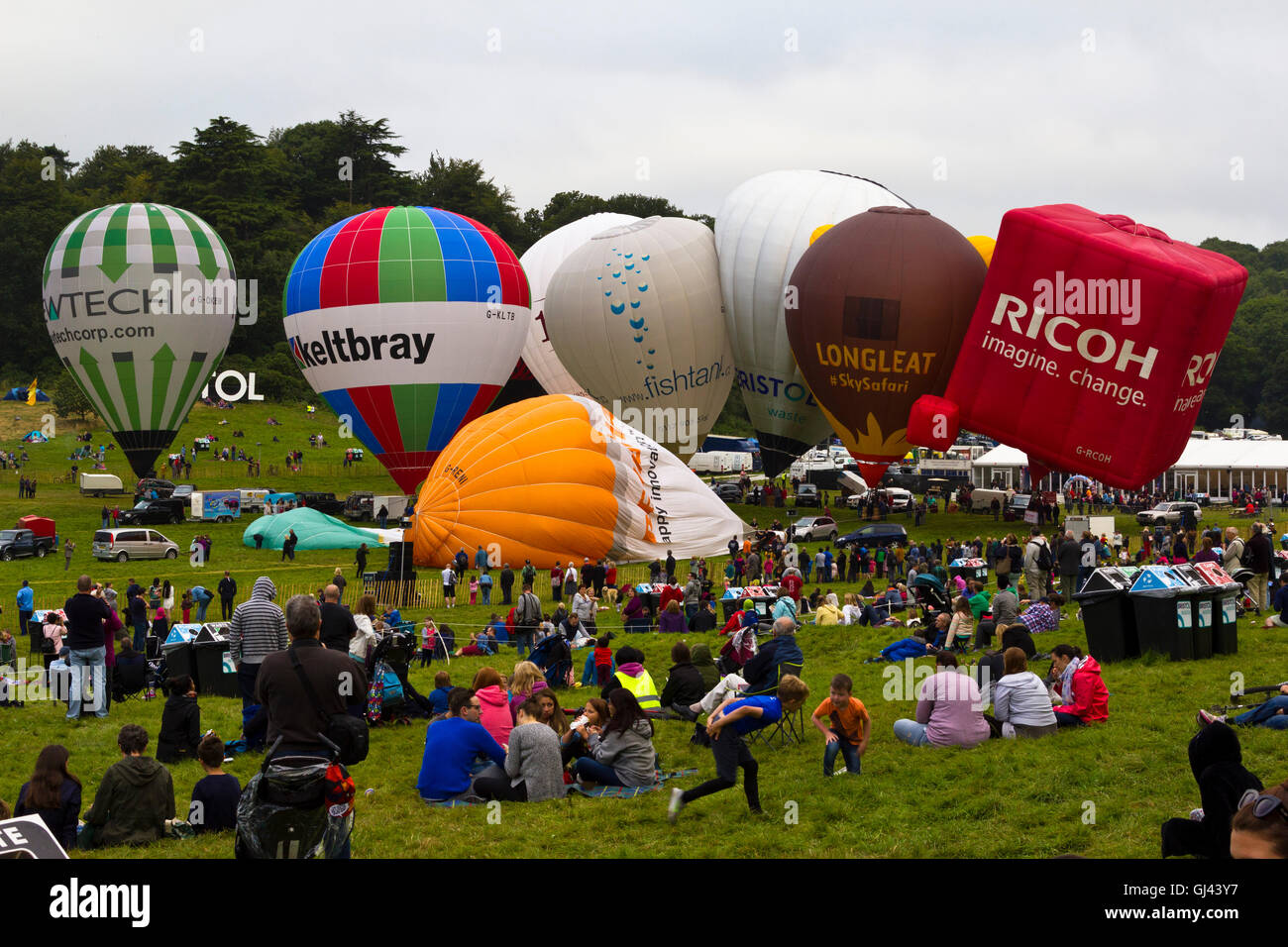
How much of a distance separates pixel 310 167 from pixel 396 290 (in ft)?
220

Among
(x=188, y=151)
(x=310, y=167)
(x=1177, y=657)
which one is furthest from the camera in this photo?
(x=310, y=167)

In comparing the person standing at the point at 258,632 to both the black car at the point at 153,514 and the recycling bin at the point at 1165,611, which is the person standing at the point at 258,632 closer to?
the recycling bin at the point at 1165,611

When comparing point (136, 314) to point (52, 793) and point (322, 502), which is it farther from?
point (52, 793)

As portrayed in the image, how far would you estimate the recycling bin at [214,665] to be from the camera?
52.0ft

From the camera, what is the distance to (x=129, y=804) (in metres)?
9.50

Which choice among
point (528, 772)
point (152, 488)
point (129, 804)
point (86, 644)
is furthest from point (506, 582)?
point (152, 488)

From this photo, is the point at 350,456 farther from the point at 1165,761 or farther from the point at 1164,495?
the point at 1165,761

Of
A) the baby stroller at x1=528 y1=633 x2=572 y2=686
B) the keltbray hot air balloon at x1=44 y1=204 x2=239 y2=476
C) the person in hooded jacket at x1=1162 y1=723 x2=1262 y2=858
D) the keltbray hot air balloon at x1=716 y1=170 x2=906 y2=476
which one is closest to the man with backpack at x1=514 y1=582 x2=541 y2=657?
the baby stroller at x1=528 y1=633 x2=572 y2=686

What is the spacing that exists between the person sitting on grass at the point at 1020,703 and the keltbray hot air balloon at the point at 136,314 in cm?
4120

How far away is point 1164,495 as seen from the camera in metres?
52.1

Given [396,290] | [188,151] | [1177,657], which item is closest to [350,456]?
[396,290]

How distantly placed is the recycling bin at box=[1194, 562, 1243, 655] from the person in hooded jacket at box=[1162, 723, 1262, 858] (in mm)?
7620

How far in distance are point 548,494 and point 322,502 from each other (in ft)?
64.4
